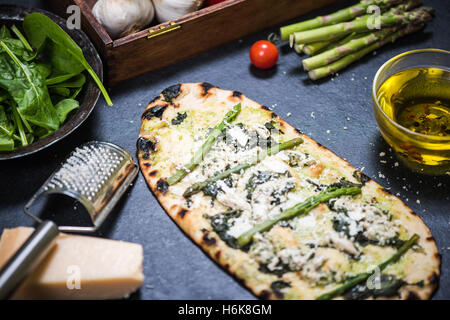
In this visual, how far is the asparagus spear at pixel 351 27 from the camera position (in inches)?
187

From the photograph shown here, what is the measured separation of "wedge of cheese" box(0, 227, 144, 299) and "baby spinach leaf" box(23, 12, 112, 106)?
1248 mm

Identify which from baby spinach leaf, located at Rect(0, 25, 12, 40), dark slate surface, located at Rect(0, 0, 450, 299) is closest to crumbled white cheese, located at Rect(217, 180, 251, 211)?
dark slate surface, located at Rect(0, 0, 450, 299)

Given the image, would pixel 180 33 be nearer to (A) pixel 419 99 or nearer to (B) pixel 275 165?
(B) pixel 275 165

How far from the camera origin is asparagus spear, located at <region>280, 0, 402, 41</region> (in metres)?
4.84

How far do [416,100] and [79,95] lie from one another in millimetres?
2877

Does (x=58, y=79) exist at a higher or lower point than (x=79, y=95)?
higher

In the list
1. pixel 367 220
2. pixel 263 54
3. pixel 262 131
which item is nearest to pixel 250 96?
pixel 263 54

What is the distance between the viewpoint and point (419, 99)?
4184mm

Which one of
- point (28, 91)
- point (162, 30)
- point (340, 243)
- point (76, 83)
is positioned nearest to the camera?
point (340, 243)

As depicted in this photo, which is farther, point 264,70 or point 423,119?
point 264,70
